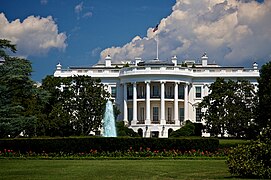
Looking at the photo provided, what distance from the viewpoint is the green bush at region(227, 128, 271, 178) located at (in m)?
18.1

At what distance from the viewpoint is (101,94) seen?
61.5 m

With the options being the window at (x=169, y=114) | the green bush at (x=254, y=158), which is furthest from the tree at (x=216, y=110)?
the green bush at (x=254, y=158)

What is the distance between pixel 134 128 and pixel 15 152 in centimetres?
4205

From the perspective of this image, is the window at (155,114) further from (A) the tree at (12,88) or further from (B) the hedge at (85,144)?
(B) the hedge at (85,144)

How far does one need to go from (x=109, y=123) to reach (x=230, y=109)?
14.3m

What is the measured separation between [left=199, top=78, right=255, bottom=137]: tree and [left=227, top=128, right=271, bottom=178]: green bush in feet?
132

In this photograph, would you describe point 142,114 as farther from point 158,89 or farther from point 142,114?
point 158,89

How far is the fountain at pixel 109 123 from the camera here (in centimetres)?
5131

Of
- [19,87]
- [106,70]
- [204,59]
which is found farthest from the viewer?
[204,59]

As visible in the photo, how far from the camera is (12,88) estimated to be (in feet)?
121

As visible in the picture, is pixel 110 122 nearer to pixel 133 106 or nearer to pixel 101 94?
pixel 101 94

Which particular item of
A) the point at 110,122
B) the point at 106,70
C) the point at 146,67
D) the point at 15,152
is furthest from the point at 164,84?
the point at 15,152

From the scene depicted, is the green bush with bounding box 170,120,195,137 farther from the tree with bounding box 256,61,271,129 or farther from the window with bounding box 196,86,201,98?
the tree with bounding box 256,61,271,129

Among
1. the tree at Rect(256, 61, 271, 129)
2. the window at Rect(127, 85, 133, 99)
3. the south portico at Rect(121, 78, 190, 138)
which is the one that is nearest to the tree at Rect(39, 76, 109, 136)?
the south portico at Rect(121, 78, 190, 138)
